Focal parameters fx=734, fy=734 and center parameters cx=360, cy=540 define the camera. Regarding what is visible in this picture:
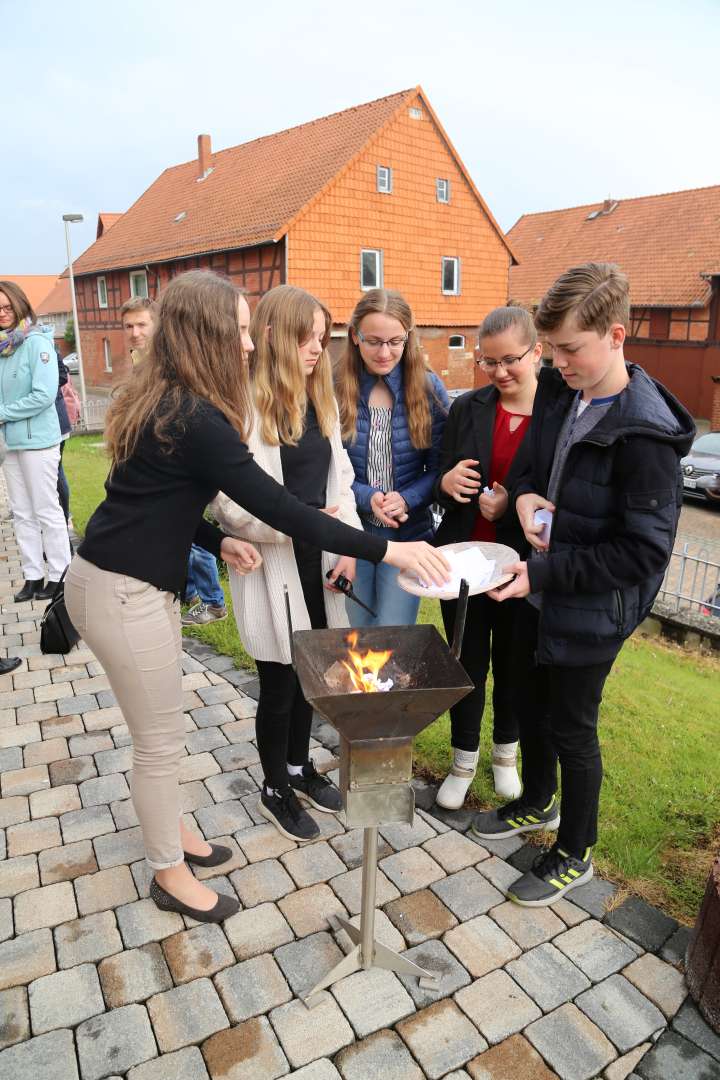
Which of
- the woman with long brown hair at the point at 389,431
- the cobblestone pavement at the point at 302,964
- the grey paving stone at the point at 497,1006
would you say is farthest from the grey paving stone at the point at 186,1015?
the woman with long brown hair at the point at 389,431

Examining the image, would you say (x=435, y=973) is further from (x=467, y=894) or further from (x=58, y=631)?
(x=58, y=631)

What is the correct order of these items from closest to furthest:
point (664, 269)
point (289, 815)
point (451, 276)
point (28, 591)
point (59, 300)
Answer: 1. point (289, 815)
2. point (28, 591)
3. point (451, 276)
4. point (664, 269)
5. point (59, 300)

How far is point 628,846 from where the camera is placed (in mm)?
3139

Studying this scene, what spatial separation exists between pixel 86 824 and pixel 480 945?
180cm

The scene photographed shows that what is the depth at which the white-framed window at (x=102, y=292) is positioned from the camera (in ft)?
108

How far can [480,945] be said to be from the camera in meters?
2.65

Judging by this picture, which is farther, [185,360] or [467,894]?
[467,894]

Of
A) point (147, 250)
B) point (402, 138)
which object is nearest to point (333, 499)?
point (402, 138)

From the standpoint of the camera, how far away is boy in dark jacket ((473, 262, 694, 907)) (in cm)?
238

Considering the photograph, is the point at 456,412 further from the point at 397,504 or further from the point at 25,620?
the point at 25,620

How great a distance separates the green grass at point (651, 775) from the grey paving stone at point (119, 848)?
141 centimetres

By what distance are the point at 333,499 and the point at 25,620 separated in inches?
143

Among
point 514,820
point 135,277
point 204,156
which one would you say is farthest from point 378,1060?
point 204,156

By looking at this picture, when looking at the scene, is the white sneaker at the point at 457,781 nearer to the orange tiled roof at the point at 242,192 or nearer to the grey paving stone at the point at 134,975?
the grey paving stone at the point at 134,975
